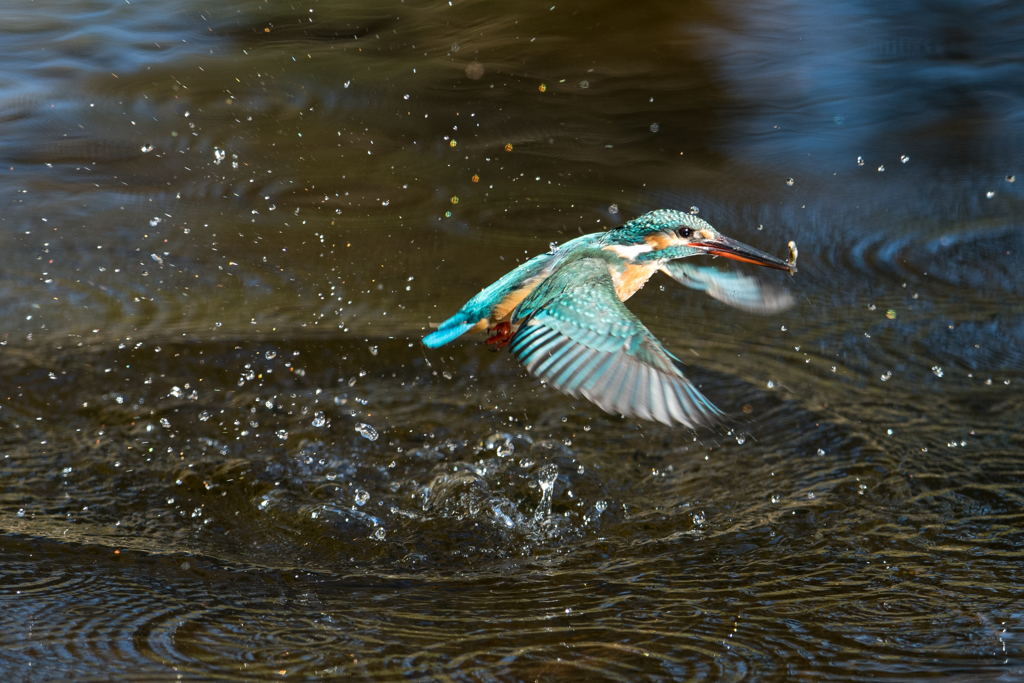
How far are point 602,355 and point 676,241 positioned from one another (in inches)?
14.4

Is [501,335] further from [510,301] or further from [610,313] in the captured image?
[610,313]

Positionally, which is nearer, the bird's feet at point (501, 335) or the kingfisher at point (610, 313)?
the kingfisher at point (610, 313)

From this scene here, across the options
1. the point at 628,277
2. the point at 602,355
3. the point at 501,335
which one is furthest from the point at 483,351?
the point at 602,355

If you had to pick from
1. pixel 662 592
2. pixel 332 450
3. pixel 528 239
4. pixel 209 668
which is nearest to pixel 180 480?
pixel 332 450

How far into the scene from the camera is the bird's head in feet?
5.93

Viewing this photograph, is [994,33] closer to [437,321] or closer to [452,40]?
[452,40]

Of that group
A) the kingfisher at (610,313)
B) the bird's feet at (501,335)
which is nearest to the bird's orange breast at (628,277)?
the kingfisher at (610,313)

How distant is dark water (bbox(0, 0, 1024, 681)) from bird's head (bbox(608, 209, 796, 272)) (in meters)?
0.55

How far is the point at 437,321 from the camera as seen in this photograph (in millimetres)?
3037

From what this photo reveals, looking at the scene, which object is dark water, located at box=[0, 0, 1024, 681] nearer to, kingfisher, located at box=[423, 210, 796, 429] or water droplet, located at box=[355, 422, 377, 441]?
water droplet, located at box=[355, 422, 377, 441]

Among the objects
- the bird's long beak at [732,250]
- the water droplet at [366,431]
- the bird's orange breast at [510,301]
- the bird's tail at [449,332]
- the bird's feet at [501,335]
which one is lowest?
the water droplet at [366,431]

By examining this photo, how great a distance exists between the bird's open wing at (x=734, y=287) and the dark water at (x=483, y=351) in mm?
428

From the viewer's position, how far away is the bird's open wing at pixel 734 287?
196cm

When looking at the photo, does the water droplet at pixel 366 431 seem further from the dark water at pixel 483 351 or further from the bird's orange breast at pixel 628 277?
the bird's orange breast at pixel 628 277
